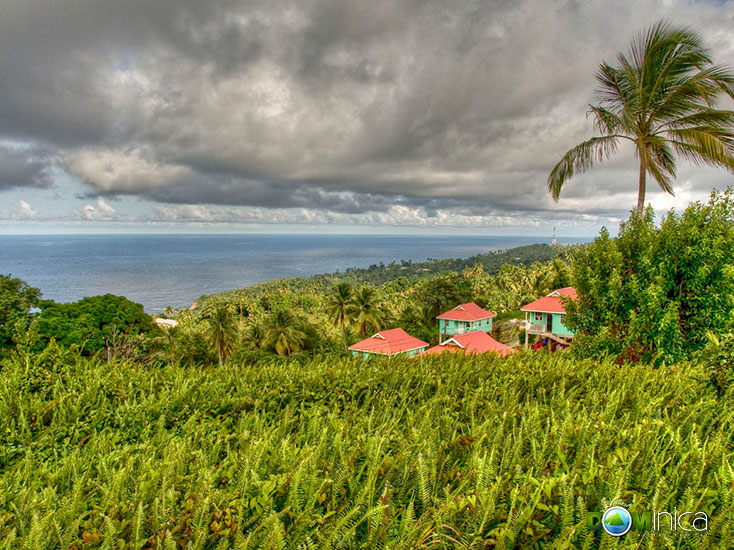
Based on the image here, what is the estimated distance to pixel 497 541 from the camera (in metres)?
1.44

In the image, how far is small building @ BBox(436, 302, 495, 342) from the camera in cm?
3161

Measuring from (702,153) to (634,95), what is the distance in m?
2.25

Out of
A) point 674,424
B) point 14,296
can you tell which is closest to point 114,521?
point 674,424

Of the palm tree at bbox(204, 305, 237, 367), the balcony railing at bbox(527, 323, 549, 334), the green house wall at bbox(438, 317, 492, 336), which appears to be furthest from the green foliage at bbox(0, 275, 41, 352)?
the green house wall at bbox(438, 317, 492, 336)

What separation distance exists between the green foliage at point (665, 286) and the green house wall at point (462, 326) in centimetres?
2388

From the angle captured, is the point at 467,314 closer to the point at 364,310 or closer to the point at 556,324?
the point at 556,324

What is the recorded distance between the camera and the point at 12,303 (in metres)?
16.0

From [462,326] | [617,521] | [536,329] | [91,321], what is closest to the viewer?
[617,521]

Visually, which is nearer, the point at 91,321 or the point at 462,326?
the point at 91,321

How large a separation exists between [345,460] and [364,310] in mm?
33730

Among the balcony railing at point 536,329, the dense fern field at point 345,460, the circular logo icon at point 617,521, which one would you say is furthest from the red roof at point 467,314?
the circular logo icon at point 617,521

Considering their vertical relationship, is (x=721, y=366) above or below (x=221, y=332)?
above

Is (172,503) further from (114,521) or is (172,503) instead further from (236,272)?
(236,272)
